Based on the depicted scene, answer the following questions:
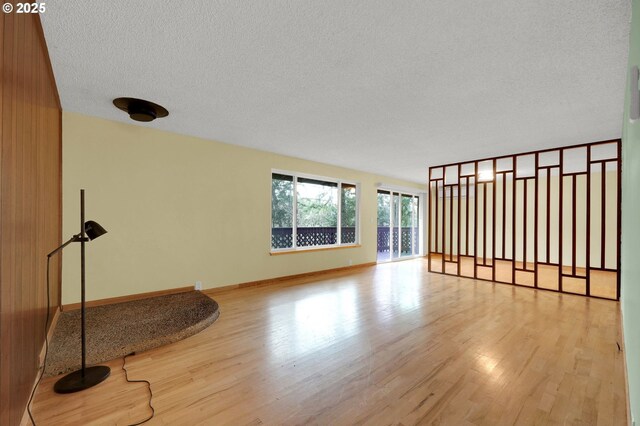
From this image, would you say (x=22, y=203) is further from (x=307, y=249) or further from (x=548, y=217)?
(x=548, y=217)

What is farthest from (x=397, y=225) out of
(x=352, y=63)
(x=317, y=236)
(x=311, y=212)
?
(x=352, y=63)

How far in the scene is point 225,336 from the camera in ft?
9.40

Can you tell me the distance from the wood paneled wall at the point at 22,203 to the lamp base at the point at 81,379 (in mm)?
187

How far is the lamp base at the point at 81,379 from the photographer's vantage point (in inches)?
77.9

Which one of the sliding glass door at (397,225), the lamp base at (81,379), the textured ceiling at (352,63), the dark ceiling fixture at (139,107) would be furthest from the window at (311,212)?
the lamp base at (81,379)

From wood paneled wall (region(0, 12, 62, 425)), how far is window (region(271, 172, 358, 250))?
354cm

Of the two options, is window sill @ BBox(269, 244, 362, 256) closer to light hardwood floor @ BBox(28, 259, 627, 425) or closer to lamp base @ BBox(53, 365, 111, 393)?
light hardwood floor @ BBox(28, 259, 627, 425)

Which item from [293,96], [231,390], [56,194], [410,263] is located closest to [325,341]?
[231,390]

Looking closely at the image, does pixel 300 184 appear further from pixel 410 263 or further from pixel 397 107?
pixel 410 263

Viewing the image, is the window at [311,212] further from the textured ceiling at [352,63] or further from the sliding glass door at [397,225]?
the textured ceiling at [352,63]

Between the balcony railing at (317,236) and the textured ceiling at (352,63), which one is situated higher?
the textured ceiling at (352,63)

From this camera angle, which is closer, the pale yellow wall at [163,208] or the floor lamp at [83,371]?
the floor lamp at [83,371]

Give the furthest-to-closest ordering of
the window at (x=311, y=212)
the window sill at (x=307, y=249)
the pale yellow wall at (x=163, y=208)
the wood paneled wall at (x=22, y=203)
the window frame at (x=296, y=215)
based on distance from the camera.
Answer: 1. the window at (x=311, y=212)
2. the window frame at (x=296, y=215)
3. the window sill at (x=307, y=249)
4. the pale yellow wall at (x=163, y=208)
5. the wood paneled wall at (x=22, y=203)

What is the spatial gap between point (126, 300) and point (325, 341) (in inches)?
113
